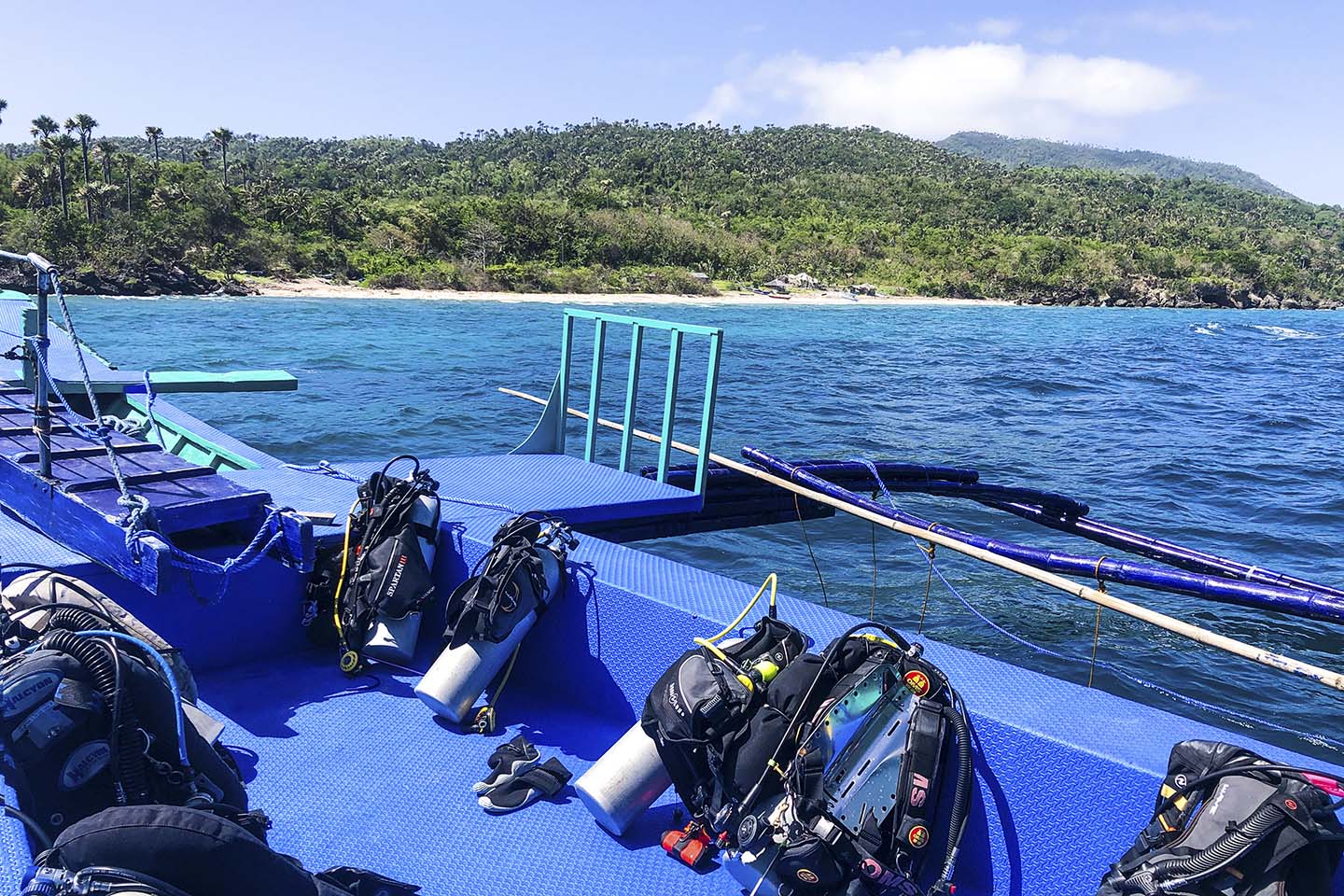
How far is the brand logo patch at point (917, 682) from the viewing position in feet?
8.01

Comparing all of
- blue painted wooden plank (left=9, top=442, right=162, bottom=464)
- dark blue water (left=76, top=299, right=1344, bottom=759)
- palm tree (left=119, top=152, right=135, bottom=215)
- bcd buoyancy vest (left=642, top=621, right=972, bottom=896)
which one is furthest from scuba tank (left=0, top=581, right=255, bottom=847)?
palm tree (left=119, top=152, right=135, bottom=215)

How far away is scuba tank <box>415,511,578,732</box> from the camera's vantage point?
3393 millimetres

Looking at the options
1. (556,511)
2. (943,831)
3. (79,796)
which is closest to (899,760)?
(943,831)

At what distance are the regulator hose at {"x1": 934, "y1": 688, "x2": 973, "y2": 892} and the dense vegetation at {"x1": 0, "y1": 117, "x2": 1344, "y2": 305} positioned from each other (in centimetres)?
4845

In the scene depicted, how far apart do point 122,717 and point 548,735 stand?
1.65 m

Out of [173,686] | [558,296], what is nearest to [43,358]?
[173,686]

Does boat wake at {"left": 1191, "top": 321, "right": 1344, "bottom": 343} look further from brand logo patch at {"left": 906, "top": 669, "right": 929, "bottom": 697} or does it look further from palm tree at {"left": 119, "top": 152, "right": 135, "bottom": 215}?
palm tree at {"left": 119, "top": 152, "right": 135, "bottom": 215}

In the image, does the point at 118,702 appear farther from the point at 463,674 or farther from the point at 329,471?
the point at 329,471

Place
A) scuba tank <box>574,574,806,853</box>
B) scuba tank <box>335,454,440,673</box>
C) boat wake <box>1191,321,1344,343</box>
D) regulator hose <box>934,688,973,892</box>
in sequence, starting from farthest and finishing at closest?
boat wake <box>1191,321,1344,343</box> → scuba tank <box>335,454,440,673</box> → scuba tank <box>574,574,806,853</box> → regulator hose <box>934,688,973,892</box>

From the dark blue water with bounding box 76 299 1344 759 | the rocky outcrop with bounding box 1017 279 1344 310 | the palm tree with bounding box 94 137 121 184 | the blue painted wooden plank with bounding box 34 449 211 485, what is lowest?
the dark blue water with bounding box 76 299 1344 759

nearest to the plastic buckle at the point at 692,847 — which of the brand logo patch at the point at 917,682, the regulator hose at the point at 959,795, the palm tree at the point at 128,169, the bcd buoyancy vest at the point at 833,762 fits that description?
the bcd buoyancy vest at the point at 833,762

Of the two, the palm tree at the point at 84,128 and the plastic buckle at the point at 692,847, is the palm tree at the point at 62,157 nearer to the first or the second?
the palm tree at the point at 84,128

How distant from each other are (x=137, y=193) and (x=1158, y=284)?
78.1 metres

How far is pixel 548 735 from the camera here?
3463 mm
